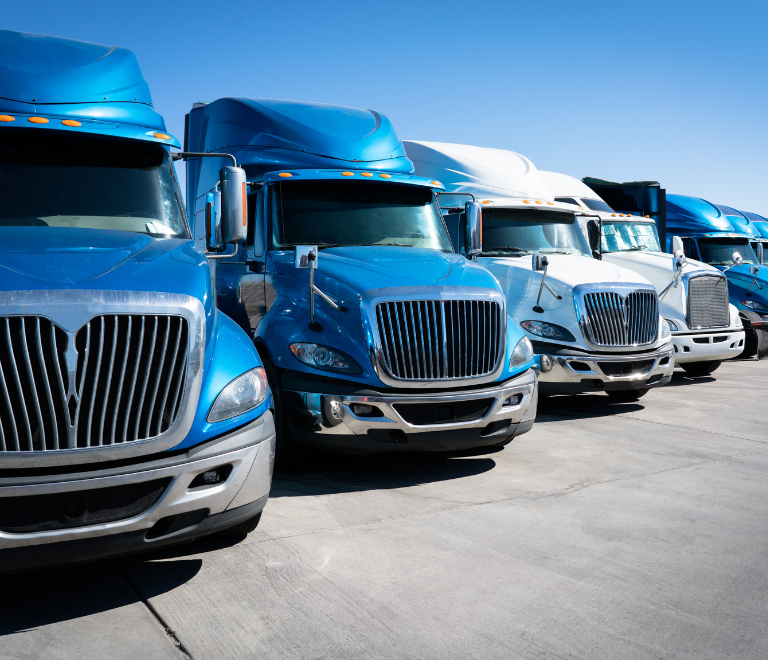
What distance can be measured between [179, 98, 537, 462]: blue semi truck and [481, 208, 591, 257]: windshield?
96.3 inches

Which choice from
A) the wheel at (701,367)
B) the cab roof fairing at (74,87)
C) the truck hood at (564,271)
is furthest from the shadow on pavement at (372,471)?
the wheel at (701,367)

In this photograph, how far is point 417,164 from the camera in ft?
36.2

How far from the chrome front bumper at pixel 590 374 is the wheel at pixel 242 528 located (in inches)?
184

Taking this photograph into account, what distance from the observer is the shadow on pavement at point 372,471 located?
568cm

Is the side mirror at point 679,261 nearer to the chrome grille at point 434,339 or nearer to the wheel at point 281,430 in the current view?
the chrome grille at point 434,339

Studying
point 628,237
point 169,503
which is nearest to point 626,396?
point 628,237

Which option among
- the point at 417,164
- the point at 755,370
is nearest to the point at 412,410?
the point at 417,164

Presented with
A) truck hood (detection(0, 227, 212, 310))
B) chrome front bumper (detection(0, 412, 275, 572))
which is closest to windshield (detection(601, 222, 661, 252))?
truck hood (detection(0, 227, 212, 310))

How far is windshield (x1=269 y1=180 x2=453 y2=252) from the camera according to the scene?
666 cm

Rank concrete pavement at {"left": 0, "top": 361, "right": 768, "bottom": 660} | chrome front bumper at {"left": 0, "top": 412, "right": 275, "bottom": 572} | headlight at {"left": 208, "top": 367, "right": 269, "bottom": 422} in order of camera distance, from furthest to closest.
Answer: headlight at {"left": 208, "top": 367, "right": 269, "bottom": 422} → concrete pavement at {"left": 0, "top": 361, "right": 768, "bottom": 660} → chrome front bumper at {"left": 0, "top": 412, "right": 275, "bottom": 572}

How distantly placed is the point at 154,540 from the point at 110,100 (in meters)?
3.54

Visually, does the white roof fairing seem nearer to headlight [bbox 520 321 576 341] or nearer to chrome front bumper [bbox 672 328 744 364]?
headlight [bbox 520 321 576 341]

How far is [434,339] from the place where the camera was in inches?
223

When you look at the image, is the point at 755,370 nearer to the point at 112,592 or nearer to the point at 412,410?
the point at 412,410
